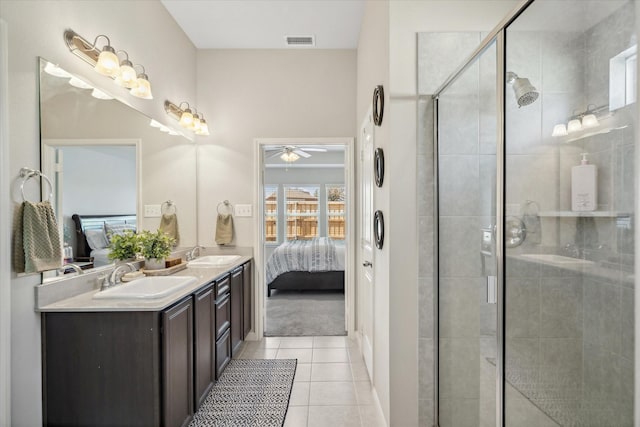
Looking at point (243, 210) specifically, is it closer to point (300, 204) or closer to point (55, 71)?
point (55, 71)

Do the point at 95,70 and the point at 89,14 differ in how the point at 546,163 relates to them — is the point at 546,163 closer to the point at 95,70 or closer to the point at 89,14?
the point at 95,70

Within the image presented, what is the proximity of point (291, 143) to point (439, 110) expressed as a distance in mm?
2191

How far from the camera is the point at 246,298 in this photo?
3.68 meters

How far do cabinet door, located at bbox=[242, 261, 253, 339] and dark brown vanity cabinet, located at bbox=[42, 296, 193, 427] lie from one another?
1.67m

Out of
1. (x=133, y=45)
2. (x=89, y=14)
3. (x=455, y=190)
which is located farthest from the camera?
(x=133, y=45)

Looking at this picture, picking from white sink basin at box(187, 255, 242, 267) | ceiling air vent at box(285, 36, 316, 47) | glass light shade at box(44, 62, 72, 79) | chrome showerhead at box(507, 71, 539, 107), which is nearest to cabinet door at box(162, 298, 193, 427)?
white sink basin at box(187, 255, 242, 267)

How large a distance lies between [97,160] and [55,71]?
0.57m

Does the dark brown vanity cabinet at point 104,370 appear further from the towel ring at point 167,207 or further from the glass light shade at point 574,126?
the glass light shade at point 574,126

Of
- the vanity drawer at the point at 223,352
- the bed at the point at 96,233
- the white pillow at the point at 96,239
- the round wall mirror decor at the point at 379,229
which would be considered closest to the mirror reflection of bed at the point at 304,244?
the vanity drawer at the point at 223,352

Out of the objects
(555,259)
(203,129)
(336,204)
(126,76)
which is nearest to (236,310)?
(203,129)

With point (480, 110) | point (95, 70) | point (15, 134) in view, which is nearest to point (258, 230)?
point (95, 70)

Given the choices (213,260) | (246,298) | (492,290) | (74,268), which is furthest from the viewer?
(246,298)

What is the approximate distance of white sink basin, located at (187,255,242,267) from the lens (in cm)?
323

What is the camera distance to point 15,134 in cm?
166
